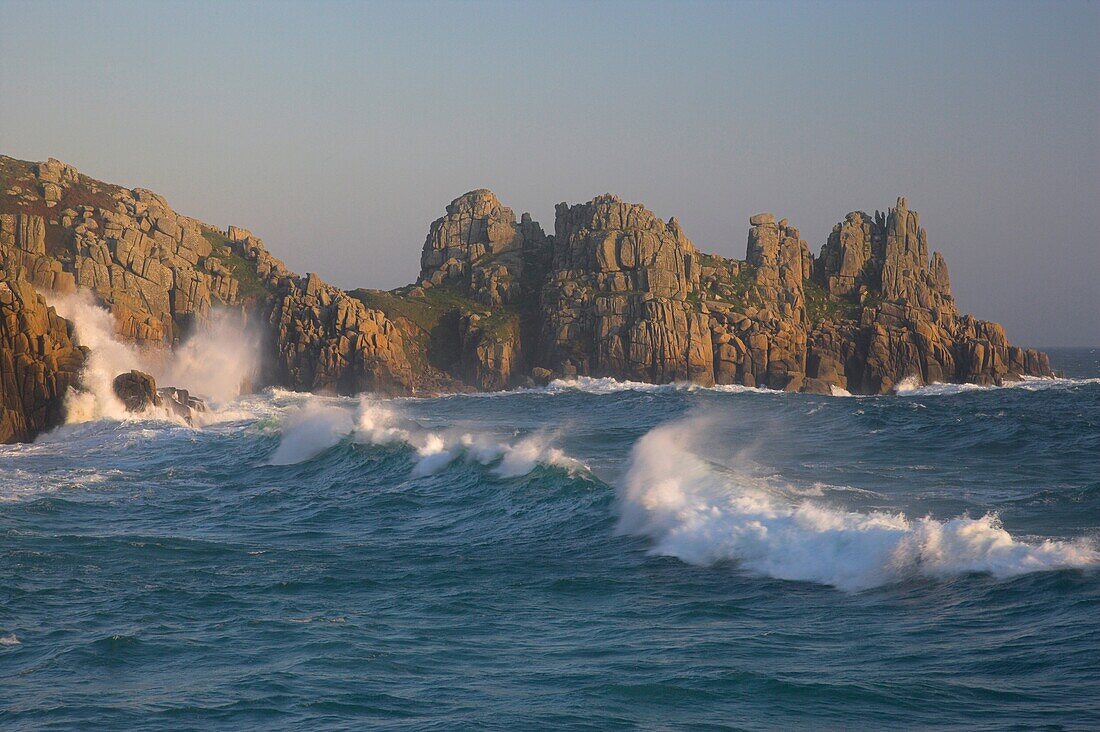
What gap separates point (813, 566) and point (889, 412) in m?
43.4

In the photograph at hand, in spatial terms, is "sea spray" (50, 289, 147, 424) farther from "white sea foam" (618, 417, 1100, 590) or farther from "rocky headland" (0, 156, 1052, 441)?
"white sea foam" (618, 417, 1100, 590)

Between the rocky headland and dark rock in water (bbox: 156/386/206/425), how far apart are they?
2228 centimetres

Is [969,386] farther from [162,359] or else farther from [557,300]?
[162,359]

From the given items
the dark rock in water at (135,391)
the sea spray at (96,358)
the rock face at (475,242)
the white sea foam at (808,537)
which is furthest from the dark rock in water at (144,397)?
the rock face at (475,242)

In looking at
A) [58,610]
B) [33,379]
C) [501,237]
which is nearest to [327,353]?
[501,237]

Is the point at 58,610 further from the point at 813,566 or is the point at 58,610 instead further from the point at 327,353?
the point at 327,353

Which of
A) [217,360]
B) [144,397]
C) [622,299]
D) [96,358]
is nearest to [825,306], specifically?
[622,299]

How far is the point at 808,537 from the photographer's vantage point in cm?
2008

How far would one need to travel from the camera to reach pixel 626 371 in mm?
100500

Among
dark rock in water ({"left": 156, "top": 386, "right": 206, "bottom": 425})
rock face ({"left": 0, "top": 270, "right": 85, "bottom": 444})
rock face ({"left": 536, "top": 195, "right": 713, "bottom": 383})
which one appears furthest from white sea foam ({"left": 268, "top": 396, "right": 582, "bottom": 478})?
rock face ({"left": 536, "top": 195, "right": 713, "bottom": 383})

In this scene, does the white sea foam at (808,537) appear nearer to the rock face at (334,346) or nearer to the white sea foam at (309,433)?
the white sea foam at (309,433)

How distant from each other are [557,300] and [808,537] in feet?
291

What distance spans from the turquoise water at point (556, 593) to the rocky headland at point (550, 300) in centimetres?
5916

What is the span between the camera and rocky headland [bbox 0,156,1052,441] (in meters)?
96.8
